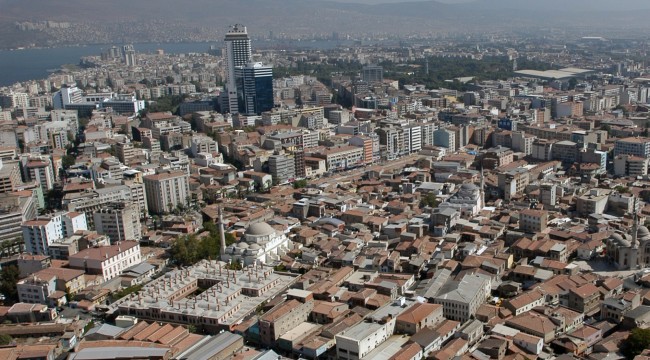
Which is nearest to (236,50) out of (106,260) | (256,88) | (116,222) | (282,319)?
(256,88)

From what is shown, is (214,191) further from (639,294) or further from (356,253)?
(639,294)

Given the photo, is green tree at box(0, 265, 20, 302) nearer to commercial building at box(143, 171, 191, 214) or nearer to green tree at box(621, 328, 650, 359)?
commercial building at box(143, 171, 191, 214)

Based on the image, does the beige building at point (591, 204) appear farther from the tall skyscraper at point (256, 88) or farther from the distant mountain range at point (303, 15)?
the distant mountain range at point (303, 15)

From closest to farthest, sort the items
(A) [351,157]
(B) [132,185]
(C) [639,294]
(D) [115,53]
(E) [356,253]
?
1. (C) [639,294]
2. (E) [356,253]
3. (B) [132,185]
4. (A) [351,157]
5. (D) [115,53]

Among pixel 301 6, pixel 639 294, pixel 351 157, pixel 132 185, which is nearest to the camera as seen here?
pixel 639 294

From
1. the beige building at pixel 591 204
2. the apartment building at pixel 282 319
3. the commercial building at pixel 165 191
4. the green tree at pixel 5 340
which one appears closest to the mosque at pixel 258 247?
the apartment building at pixel 282 319

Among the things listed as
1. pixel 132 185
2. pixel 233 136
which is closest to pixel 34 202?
pixel 132 185
